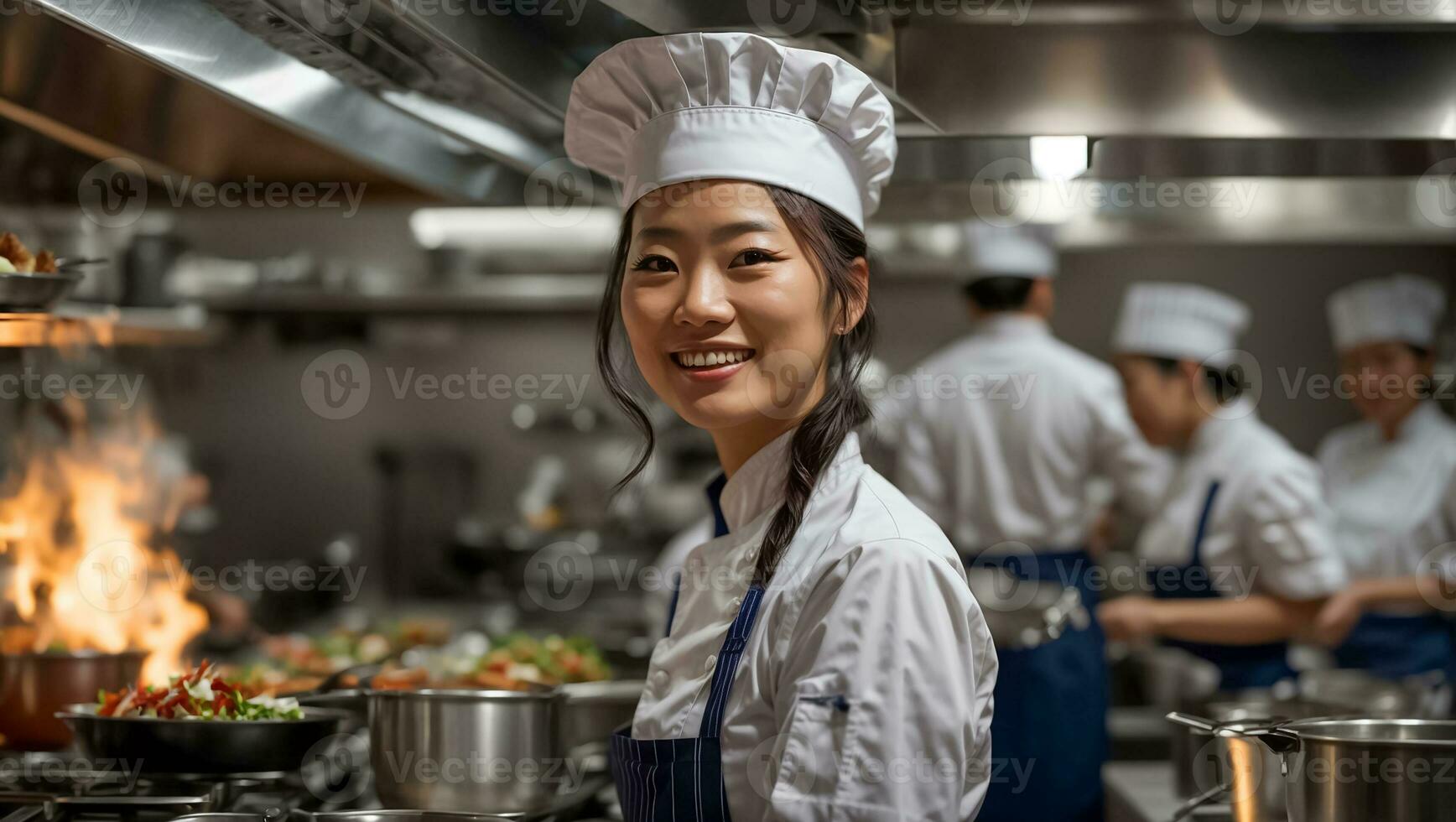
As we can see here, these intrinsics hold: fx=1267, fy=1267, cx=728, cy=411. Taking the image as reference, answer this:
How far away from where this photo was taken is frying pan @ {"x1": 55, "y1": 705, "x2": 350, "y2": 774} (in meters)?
1.37

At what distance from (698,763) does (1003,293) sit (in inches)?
78.1

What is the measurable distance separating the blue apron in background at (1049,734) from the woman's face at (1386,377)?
1206 mm

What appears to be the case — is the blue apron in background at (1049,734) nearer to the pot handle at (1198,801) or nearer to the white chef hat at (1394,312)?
the pot handle at (1198,801)

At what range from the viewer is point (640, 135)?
49.7 inches

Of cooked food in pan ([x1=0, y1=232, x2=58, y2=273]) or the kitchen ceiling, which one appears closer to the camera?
the kitchen ceiling

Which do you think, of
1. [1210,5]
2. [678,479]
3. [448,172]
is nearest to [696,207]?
[1210,5]

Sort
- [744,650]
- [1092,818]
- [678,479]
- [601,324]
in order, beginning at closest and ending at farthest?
1. [744,650]
2. [601,324]
3. [1092,818]
4. [678,479]

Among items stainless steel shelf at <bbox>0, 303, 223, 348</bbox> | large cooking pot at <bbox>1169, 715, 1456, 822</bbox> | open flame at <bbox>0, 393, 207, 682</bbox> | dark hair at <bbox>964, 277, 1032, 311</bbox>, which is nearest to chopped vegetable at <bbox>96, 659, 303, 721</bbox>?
open flame at <bbox>0, 393, 207, 682</bbox>

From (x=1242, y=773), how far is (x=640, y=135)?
0.92 metres

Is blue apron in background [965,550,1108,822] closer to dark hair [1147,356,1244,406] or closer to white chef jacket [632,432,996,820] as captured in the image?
dark hair [1147,356,1244,406]

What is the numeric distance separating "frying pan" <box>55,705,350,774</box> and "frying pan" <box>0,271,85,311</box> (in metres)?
0.46

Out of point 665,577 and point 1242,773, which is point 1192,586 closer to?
point 665,577

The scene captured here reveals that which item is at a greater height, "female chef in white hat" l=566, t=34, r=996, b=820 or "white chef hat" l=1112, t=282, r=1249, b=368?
"white chef hat" l=1112, t=282, r=1249, b=368

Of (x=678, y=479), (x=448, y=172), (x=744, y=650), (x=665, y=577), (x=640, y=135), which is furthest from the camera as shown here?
(x=678, y=479)
